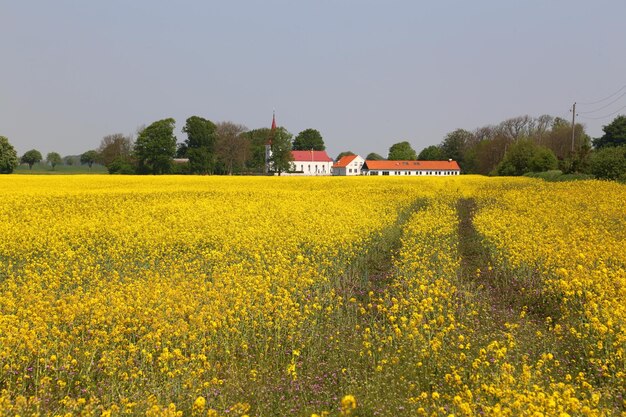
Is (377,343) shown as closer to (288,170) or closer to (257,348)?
(257,348)

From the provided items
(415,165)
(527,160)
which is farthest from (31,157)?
(527,160)

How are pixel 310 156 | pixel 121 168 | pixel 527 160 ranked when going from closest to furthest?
pixel 527 160 → pixel 121 168 → pixel 310 156

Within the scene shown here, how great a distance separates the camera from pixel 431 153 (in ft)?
400

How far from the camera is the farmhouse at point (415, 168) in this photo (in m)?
107

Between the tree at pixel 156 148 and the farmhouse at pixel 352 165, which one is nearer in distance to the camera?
the tree at pixel 156 148

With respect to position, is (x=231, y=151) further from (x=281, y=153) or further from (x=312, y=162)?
(x=312, y=162)

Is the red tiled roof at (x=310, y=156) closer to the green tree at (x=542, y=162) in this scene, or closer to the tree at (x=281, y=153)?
the tree at (x=281, y=153)

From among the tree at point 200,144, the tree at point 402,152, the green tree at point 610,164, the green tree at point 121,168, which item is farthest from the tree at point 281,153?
the green tree at point 610,164

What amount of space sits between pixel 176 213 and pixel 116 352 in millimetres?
11877

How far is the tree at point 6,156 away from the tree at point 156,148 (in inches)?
751

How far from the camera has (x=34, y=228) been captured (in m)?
13.0

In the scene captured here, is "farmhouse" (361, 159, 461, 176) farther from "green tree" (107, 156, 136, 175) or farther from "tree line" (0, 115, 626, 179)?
"green tree" (107, 156, 136, 175)

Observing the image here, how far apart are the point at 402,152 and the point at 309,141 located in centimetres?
2910

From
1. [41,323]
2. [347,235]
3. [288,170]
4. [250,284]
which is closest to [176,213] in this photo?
[347,235]
